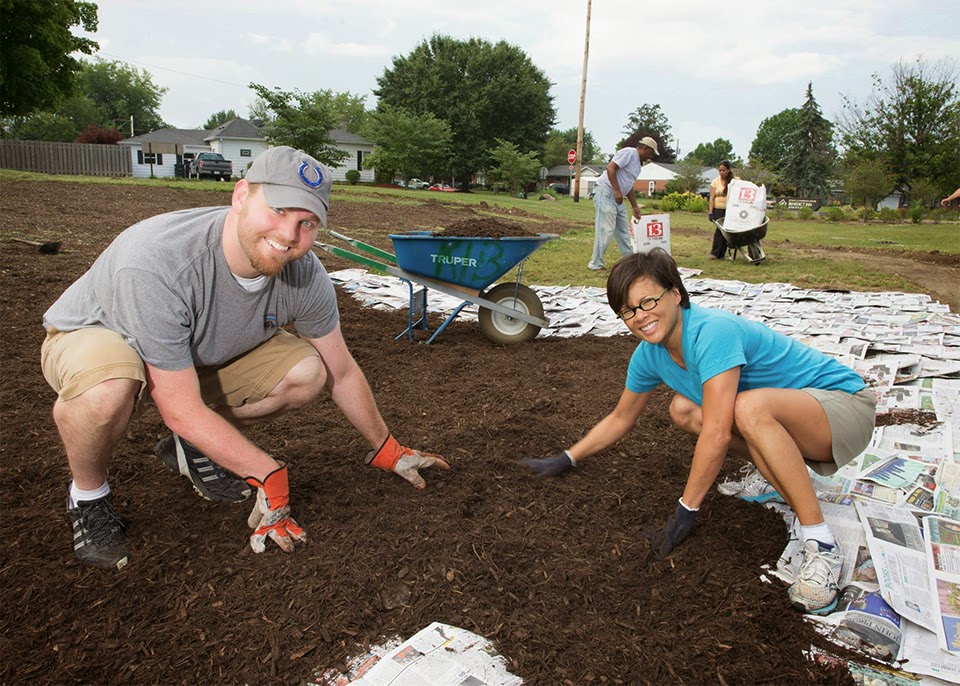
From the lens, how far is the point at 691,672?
1.66m

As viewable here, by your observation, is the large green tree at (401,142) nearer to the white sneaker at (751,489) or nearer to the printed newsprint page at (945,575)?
the white sneaker at (751,489)

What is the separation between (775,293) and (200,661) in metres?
5.88

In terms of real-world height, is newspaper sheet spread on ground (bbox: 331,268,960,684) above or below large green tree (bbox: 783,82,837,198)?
below

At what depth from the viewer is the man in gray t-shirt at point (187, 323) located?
188cm

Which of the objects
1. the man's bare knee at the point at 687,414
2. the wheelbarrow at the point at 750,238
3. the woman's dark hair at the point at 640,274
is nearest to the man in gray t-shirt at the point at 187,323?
the woman's dark hair at the point at 640,274

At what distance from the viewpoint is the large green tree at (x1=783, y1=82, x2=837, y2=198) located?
4497 centimetres

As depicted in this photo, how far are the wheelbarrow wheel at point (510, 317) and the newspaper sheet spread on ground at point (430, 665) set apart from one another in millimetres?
3112

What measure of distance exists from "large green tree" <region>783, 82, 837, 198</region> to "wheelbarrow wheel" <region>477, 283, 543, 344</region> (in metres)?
46.7

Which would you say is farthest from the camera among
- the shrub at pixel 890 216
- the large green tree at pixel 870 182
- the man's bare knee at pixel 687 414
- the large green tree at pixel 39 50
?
the large green tree at pixel 870 182

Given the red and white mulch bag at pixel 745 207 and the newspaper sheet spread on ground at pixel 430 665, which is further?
the red and white mulch bag at pixel 745 207

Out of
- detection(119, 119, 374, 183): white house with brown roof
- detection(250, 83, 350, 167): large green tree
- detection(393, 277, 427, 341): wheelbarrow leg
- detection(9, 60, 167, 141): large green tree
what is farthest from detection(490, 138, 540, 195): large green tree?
detection(9, 60, 167, 141): large green tree

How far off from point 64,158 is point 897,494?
106 ft

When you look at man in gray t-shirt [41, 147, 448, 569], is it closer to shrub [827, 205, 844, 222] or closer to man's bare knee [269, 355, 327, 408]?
man's bare knee [269, 355, 327, 408]

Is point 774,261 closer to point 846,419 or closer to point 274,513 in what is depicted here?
point 846,419
